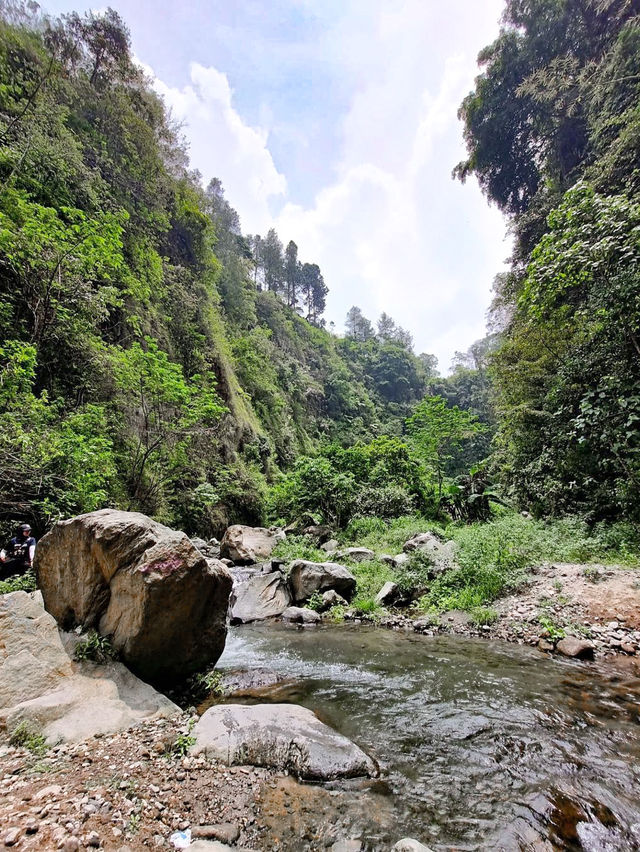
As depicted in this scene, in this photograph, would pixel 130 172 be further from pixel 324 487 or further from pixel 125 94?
pixel 324 487

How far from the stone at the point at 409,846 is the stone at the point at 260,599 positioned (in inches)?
266

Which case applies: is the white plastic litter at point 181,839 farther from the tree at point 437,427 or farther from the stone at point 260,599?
the tree at point 437,427

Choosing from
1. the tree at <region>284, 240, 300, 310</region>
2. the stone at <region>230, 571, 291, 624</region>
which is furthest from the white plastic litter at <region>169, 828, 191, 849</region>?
the tree at <region>284, 240, 300, 310</region>

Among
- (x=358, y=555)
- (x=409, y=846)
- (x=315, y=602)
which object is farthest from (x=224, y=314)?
(x=409, y=846)

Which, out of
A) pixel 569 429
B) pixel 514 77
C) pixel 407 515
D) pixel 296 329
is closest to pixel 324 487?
pixel 407 515

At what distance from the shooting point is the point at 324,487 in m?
17.7

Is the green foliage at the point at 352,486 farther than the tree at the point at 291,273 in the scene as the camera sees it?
No

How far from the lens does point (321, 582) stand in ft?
30.2

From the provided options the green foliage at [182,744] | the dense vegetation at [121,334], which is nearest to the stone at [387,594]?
the green foliage at [182,744]

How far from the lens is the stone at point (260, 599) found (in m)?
8.59

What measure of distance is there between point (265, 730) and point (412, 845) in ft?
5.37

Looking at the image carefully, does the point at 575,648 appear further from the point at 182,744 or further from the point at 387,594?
the point at 182,744

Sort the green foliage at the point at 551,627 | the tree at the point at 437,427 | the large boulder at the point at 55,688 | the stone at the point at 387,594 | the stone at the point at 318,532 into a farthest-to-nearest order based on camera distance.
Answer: the tree at the point at 437,427
the stone at the point at 318,532
the stone at the point at 387,594
the green foliage at the point at 551,627
the large boulder at the point at 55,688

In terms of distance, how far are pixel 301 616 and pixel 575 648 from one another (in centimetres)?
532
